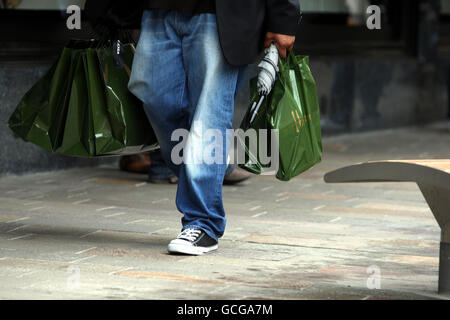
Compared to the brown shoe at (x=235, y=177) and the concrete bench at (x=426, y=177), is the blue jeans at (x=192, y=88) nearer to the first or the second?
the concrete bench at (x=426, y=177)

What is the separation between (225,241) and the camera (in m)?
5.14

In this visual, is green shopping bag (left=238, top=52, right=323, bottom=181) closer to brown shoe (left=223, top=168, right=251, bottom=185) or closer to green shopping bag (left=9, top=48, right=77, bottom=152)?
green shopping bag (left=9, top=48, right=77, bottom=152)

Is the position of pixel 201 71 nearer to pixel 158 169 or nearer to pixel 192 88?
pixel 192 88

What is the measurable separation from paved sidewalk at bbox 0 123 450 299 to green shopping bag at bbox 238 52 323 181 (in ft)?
1.40

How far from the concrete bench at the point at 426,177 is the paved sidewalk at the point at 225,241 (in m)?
0.18

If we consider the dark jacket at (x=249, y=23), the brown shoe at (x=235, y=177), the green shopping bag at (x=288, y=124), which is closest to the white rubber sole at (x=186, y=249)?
the green shopping bag at (x=288, y=124)

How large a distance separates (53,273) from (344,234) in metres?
1.78

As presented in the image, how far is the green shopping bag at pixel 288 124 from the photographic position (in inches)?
187

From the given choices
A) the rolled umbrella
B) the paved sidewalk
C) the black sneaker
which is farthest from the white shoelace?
the rolled umbrella

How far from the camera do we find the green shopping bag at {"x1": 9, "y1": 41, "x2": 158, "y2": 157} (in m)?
4.93

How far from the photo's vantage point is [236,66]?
478 cm

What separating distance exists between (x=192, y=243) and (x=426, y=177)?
54.8 inches

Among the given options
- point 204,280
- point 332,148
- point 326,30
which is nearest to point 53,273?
point 204,280

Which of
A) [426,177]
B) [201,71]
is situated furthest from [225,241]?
[426,177]
